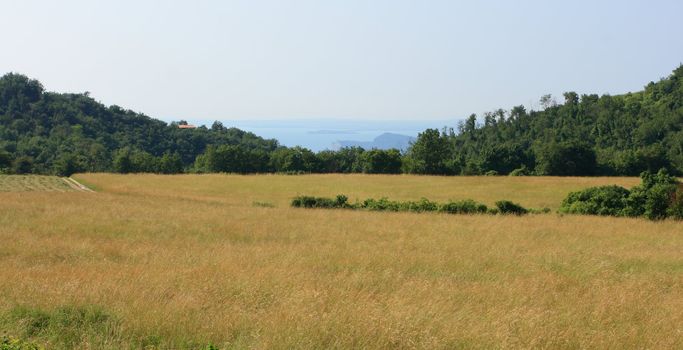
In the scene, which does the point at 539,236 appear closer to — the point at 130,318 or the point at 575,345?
the point at 575,345

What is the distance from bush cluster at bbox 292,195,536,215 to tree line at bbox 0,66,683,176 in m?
49.4

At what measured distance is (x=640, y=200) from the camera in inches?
1021

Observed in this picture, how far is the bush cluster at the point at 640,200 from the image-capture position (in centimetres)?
2508

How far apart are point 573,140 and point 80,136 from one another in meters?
107

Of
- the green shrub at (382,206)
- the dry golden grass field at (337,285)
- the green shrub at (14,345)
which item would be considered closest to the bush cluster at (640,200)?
the dry golden grass field at (337,285)

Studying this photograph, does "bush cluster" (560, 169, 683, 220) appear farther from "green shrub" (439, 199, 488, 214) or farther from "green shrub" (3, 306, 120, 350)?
"green shrub" (3, 306, 120, 350)

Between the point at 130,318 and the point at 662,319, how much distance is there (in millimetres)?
6429

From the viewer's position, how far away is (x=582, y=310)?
7281 millimetres

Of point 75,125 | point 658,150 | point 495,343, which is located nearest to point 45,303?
point 495,343

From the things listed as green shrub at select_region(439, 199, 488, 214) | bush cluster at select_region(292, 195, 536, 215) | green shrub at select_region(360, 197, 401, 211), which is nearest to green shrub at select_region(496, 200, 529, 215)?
bush cluster at select_region(292, 195, 536, 215)

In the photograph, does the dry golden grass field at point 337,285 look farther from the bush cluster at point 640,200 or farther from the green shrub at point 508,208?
the green shrub at point 508,208

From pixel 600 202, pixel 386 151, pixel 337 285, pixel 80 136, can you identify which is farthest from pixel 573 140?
pixel 80 136

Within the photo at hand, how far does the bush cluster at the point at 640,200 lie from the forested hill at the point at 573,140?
1972 inches

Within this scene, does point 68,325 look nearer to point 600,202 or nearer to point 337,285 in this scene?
point 337,285
